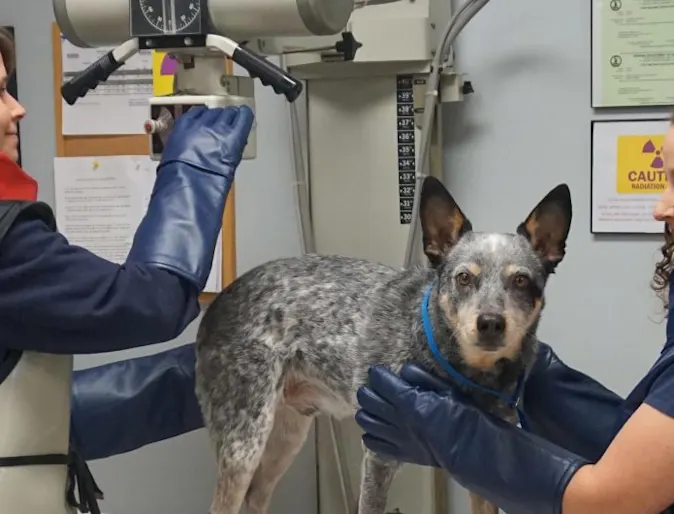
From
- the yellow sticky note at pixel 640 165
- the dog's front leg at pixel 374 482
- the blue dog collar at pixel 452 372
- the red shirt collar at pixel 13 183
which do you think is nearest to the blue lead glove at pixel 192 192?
the red shirt collar at pixel 13 183

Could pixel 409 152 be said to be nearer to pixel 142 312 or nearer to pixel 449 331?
pixel 449 331

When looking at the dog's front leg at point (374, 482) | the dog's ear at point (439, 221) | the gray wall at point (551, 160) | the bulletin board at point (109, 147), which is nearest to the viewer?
the dog's ear at point (439, 221)

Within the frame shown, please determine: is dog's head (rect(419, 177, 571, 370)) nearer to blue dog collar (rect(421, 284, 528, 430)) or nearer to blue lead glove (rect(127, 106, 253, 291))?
blue dog collar (rect(421, 284, 528, 430))

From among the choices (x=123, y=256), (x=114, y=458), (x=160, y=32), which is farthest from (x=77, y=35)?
(x=114, y=458)

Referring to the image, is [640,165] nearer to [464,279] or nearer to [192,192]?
[464,279]

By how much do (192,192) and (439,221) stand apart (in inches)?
16.8

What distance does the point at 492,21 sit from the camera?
2.07m

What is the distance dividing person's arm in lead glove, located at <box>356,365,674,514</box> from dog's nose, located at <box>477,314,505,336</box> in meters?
0.13

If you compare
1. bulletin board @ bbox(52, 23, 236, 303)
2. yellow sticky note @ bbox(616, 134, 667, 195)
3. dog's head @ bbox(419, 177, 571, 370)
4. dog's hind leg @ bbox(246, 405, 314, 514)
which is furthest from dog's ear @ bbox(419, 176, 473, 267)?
bulletin board @ bbox(52, 23, 236, 303)

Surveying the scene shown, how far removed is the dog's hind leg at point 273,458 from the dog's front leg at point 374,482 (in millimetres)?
290

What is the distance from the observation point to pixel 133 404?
1.81 meters

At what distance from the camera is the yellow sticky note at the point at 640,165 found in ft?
6.56

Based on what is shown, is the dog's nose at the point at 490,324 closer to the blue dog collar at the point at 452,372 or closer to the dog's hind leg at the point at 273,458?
the blue dog collar at the point at 452,372

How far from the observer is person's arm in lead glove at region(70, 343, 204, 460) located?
179 cm
